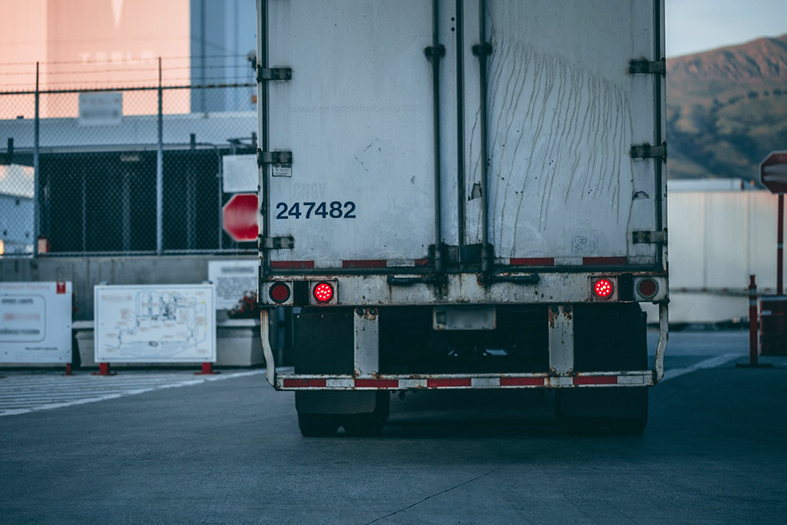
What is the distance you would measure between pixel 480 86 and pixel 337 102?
43.0 inches

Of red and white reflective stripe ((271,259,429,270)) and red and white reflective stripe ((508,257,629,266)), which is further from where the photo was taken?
red and white reflective stripe ((271,259,429,270))

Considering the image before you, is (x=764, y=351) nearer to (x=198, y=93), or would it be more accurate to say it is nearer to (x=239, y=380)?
(x=239, y=380)

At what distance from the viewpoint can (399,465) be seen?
7508 mm

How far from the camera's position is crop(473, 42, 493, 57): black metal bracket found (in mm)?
7699

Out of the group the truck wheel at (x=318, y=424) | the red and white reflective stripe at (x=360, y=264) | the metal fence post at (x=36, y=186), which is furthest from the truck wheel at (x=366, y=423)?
the metal fence post at (x=36, y=186)

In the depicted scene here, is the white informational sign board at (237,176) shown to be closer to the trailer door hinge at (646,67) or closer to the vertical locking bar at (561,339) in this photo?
the vertical locking bar at (561,339)

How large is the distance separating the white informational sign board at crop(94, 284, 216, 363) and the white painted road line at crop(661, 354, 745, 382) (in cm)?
735

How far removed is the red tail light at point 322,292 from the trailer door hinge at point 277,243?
0.38 metres

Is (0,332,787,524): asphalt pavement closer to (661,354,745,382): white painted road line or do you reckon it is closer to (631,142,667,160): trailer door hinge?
(631,142,667,160): trailer door hinge

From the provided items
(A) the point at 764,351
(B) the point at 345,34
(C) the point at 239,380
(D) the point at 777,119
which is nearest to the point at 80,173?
(C) the point at 239,380

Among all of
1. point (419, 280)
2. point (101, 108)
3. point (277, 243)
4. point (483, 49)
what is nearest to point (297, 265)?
point (277, 243)

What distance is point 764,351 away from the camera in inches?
756

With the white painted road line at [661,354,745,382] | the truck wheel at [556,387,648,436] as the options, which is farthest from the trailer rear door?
the white painted road line at [661,354,745,382]

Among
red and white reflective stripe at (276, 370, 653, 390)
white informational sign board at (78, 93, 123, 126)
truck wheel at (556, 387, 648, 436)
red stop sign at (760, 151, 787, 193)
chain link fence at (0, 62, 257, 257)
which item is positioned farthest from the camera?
chain link fence at (0, 62, 257, 257)
